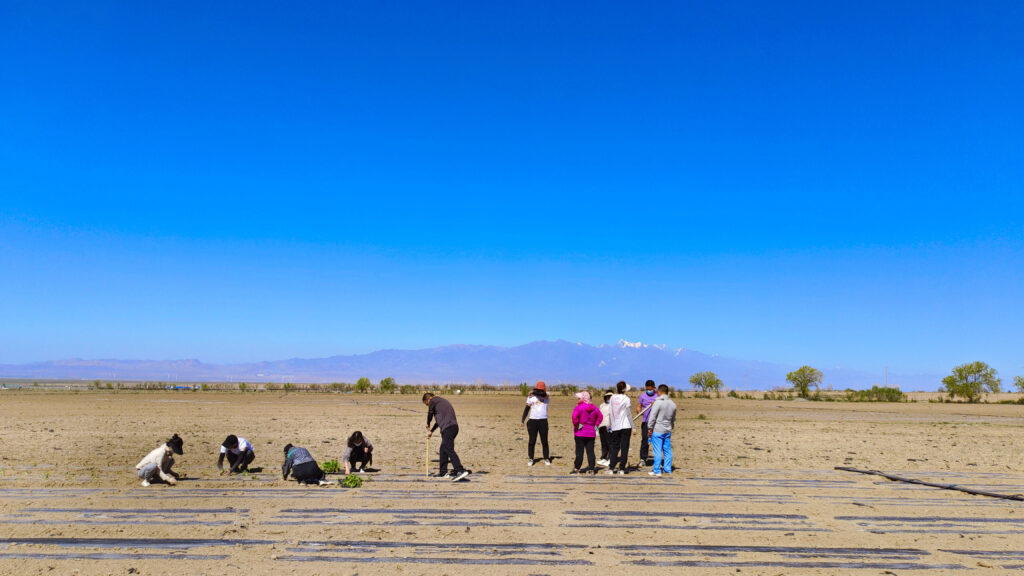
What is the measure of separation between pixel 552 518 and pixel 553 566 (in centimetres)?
218

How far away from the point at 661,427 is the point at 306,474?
6816 mm

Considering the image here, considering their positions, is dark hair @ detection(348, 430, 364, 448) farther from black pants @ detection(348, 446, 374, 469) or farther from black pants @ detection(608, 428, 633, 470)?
black pants @ detection(608, 428, 633, 470)

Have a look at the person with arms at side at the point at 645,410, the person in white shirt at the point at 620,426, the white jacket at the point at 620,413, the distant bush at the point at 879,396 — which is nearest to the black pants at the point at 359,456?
the person in white shirt at the point at 620,426

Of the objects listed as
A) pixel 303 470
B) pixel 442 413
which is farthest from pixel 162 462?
pixel 442 413

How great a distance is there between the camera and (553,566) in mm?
7398

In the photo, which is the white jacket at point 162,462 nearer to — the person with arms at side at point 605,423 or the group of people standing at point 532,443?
the group of people standing at point 532,443

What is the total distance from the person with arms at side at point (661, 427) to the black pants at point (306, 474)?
646 cm

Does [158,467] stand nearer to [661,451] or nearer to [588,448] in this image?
[588,448]

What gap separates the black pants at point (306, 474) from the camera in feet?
39.0

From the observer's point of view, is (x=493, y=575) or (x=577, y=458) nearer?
(x=493, y=575)

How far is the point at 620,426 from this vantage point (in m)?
13.3

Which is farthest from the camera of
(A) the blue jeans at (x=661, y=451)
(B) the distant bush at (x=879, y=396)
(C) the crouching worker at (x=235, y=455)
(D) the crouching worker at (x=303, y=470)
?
(B) the distant bush at (x=879, y=396)

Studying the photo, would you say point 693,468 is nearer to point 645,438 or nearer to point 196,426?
point 645,438

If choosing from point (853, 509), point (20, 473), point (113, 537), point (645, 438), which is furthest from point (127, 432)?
point (853, 509)
